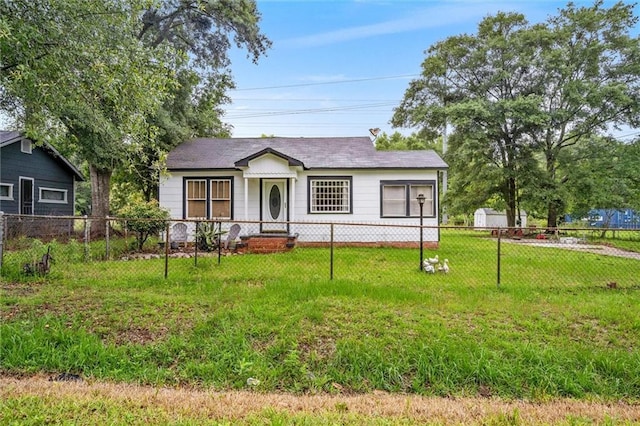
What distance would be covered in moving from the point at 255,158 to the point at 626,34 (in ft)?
63.8

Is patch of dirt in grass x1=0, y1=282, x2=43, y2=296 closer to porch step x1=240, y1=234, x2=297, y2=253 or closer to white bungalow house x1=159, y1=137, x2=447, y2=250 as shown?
porch step x1=240, y1=234, x2=297, y2=253

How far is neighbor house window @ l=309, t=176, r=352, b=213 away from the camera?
13.0 meters

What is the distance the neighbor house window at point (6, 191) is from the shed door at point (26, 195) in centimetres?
54

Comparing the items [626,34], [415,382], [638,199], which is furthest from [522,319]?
[626,34]

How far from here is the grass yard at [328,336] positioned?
355cm

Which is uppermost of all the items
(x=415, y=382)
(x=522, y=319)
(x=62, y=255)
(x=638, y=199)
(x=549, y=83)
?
(x=549, y=83)

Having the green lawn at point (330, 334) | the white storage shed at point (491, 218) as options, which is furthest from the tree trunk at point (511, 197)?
the green lawn at point (330, 334)

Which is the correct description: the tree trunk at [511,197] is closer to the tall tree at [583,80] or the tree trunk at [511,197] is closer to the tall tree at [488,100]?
the tall tree at [488,100]

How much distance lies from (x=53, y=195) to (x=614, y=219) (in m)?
35.0

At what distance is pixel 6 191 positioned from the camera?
14.3 m

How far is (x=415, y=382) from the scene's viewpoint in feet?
11.7

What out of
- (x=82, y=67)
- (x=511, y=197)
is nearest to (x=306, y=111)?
(x=511, y=197)

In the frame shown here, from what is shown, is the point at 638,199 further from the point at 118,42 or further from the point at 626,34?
the point at 118,42

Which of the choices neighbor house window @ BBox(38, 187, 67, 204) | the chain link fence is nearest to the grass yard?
the chain link fence
